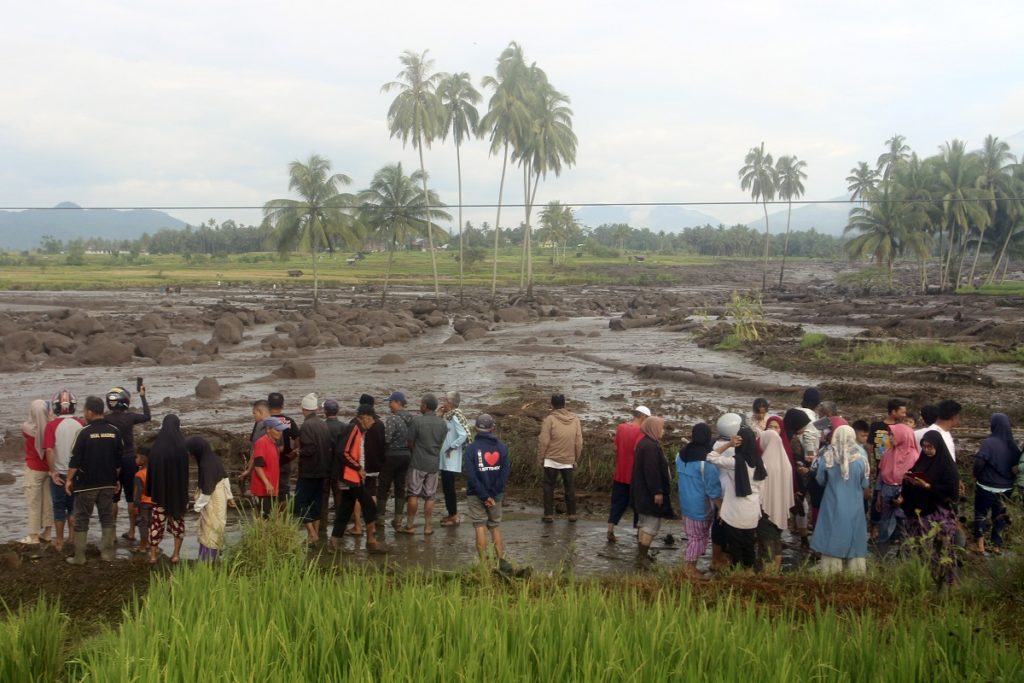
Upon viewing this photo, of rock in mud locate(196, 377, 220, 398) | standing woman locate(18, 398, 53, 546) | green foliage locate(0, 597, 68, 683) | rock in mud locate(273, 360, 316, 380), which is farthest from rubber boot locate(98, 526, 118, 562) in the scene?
rock in mud locate(273, 360, 316, 380)

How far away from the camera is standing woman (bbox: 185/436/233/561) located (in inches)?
307

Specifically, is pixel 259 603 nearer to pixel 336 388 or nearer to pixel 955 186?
pixel 336 388

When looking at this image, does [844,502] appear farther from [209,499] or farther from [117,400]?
[117,400]

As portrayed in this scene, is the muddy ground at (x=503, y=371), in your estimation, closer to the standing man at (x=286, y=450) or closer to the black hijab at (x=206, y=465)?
the standing man at (x=286, y=450)

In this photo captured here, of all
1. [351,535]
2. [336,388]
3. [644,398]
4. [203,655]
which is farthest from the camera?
[336,388]

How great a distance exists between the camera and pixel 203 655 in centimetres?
457

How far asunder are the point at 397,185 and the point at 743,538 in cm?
4394

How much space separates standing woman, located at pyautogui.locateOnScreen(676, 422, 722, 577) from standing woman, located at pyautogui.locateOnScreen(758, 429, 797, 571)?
43cm

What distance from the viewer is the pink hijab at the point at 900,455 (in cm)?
800

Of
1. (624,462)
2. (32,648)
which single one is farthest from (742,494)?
(32,648)

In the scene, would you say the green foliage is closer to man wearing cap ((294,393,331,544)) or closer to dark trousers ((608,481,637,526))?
man wearing cap ((294,393,331,544))

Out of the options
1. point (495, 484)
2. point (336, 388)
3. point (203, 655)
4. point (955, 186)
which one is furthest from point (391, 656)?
point (955, 186)

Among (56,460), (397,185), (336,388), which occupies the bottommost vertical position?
(336,388)

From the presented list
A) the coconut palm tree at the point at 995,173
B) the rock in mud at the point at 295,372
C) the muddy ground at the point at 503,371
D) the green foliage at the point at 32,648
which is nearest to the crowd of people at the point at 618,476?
the muddy ground at the point at 503,371
